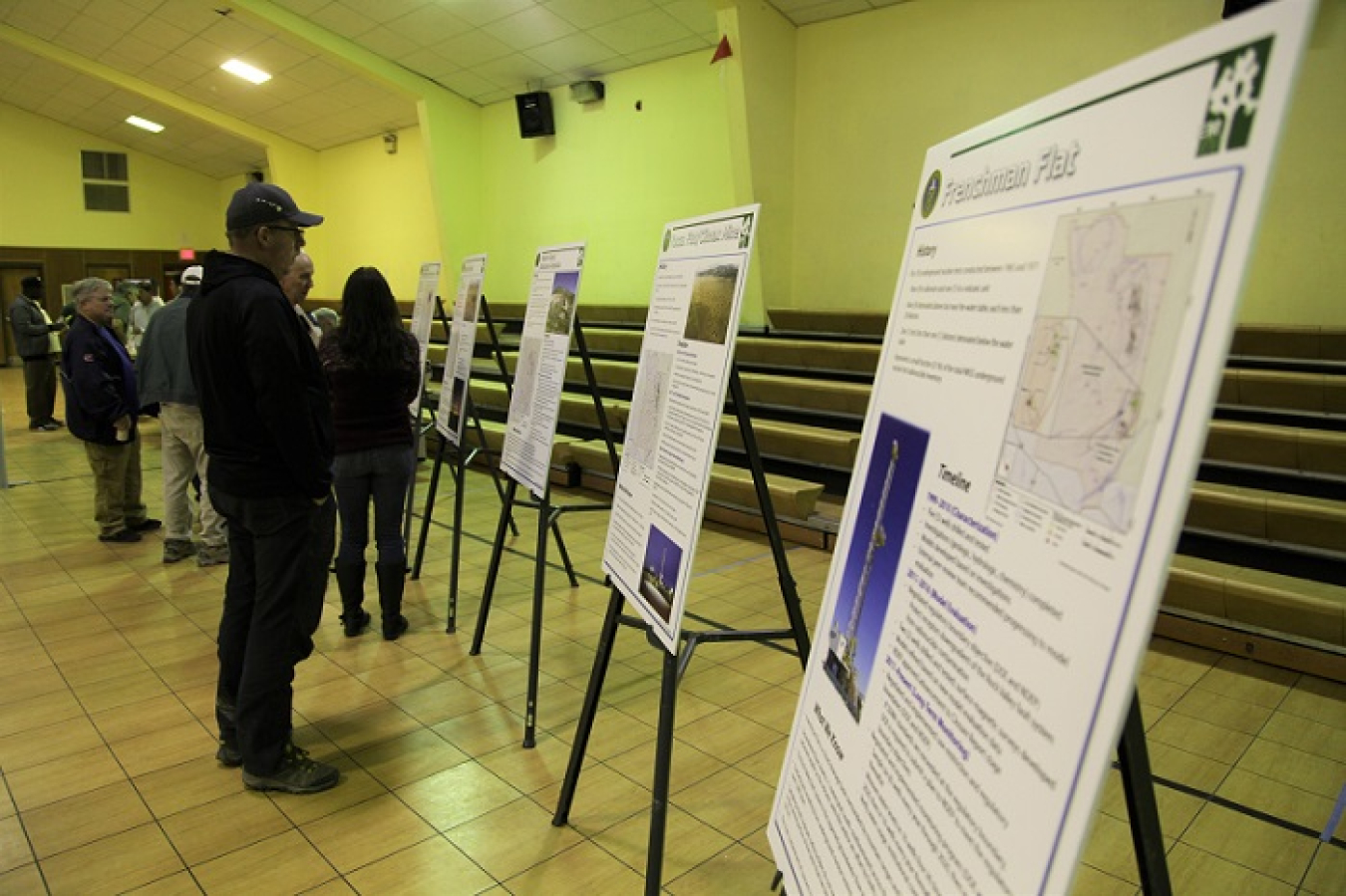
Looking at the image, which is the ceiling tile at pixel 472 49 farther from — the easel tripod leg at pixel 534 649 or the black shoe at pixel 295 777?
the black shoe at pixel 295 777

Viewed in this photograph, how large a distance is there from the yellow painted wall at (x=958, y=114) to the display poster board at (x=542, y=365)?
3.92 meters

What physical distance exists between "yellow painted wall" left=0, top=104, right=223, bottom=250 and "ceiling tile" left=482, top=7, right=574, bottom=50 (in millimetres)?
10687

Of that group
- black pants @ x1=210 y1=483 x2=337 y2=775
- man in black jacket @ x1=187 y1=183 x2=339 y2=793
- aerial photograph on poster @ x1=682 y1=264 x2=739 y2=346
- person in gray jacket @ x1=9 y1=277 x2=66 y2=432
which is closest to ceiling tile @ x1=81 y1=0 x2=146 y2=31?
person in gray jacket @ x1=9 y1=277 x2=66 y2=432

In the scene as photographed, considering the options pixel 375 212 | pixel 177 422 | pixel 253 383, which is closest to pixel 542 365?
pixel 253 383

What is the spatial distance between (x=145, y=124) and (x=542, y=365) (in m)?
13.7

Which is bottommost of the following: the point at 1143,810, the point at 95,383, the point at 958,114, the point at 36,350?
the point at 36,350

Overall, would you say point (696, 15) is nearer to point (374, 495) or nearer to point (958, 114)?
point (958, 114)

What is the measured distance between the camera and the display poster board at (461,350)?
12.8 ft

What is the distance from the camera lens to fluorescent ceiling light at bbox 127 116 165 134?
43.1 feet

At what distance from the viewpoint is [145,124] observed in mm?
13312

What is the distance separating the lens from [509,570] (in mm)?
4629

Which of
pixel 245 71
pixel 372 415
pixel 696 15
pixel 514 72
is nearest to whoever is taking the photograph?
pixel 372 415

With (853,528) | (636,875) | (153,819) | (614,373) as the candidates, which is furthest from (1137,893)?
(614,373)

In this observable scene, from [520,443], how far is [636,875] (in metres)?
1.50
